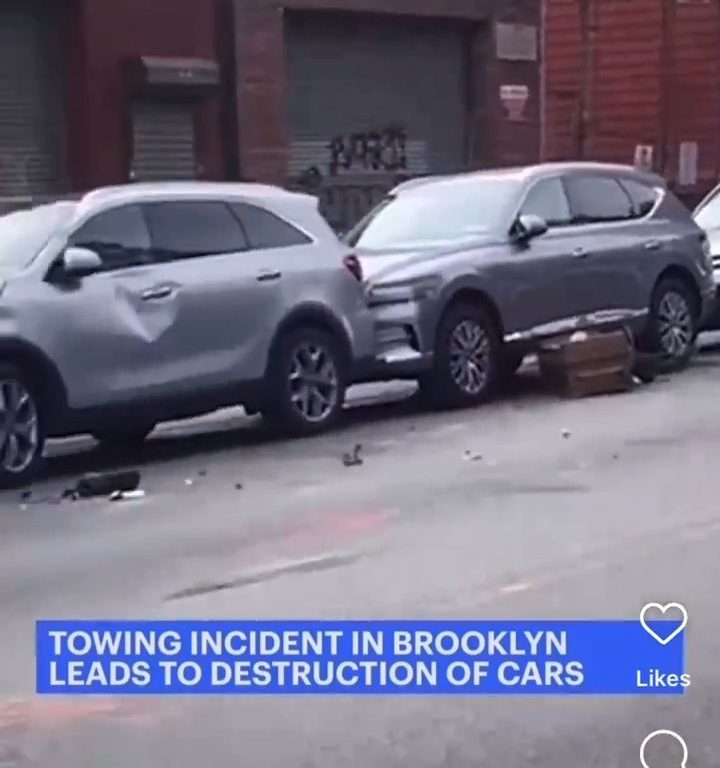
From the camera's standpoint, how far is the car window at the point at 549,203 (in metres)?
17.0

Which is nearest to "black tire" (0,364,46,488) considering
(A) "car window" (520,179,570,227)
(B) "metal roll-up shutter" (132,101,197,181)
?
(A) "car window" (520,179,570,227)

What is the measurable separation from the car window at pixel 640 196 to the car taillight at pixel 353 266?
3.91 meters

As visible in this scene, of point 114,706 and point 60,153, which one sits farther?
point 60,153

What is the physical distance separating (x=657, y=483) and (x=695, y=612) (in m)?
3.53

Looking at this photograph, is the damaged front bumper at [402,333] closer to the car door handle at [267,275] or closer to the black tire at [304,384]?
the black tire at [304,384]

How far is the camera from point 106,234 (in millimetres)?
13352

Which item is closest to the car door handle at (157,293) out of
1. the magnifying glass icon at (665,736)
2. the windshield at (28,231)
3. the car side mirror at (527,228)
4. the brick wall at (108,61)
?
the windshield at (28,231)

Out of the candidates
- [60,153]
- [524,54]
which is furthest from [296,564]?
[524,54]

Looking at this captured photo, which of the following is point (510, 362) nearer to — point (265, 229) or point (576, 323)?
point (576, 323)

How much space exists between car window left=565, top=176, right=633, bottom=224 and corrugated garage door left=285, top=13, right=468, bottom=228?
9.83 meters

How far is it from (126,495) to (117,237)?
194 centimetres

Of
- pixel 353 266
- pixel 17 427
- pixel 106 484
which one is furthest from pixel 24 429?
pixel 353 266

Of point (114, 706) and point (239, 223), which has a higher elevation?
point (239, 223)

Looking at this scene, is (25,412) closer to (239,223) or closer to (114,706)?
(239,223)
